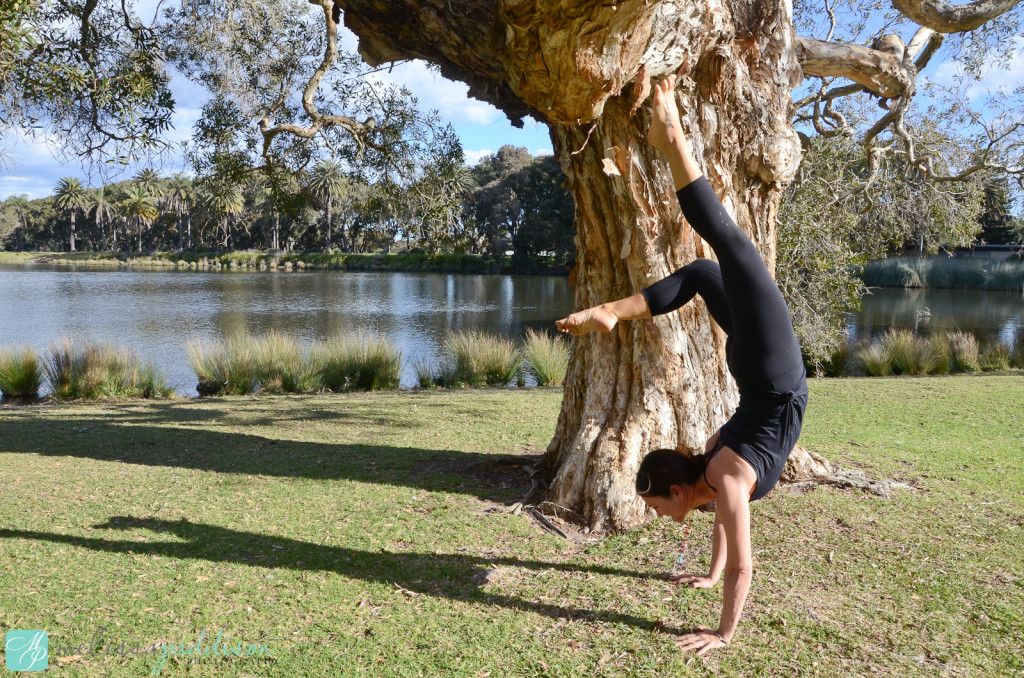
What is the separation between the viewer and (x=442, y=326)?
2173 cm

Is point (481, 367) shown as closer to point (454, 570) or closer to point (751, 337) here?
point (454, 570)

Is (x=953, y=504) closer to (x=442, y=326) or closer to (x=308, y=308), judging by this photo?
(x=442, y=326)

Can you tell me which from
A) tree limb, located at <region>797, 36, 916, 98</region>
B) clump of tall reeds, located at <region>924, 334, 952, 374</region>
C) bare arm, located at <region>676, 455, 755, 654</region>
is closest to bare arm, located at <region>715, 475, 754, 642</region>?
bare arm, located at <region>676, 455, 755, 654</region>

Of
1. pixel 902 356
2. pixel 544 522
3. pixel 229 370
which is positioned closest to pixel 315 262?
pixel 229 370

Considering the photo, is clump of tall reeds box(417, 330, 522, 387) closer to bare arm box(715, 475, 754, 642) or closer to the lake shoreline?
bare arm box(715, 475, 754, 642)

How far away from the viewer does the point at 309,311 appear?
25.2 meters

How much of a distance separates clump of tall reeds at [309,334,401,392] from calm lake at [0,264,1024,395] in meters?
1.34

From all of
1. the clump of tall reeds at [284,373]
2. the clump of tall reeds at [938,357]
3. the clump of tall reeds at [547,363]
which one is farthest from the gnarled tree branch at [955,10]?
the clump of tall reeds at [938,357]

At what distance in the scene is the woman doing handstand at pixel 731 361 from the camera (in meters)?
2.31

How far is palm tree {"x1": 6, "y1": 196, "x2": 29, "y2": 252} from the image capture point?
8069cm

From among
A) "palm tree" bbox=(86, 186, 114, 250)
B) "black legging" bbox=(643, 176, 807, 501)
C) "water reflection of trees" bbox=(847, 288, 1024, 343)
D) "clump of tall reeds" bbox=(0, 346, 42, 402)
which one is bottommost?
"clump of tall reeds" bbox=(0, 346, 42, 402)

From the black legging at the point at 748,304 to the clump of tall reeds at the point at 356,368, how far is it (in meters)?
9.75

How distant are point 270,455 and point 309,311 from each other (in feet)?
66.0

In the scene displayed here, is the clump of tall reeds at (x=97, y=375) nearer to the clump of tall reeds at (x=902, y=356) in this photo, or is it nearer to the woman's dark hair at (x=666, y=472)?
the woman's dark hair at (x=666, y=472)
